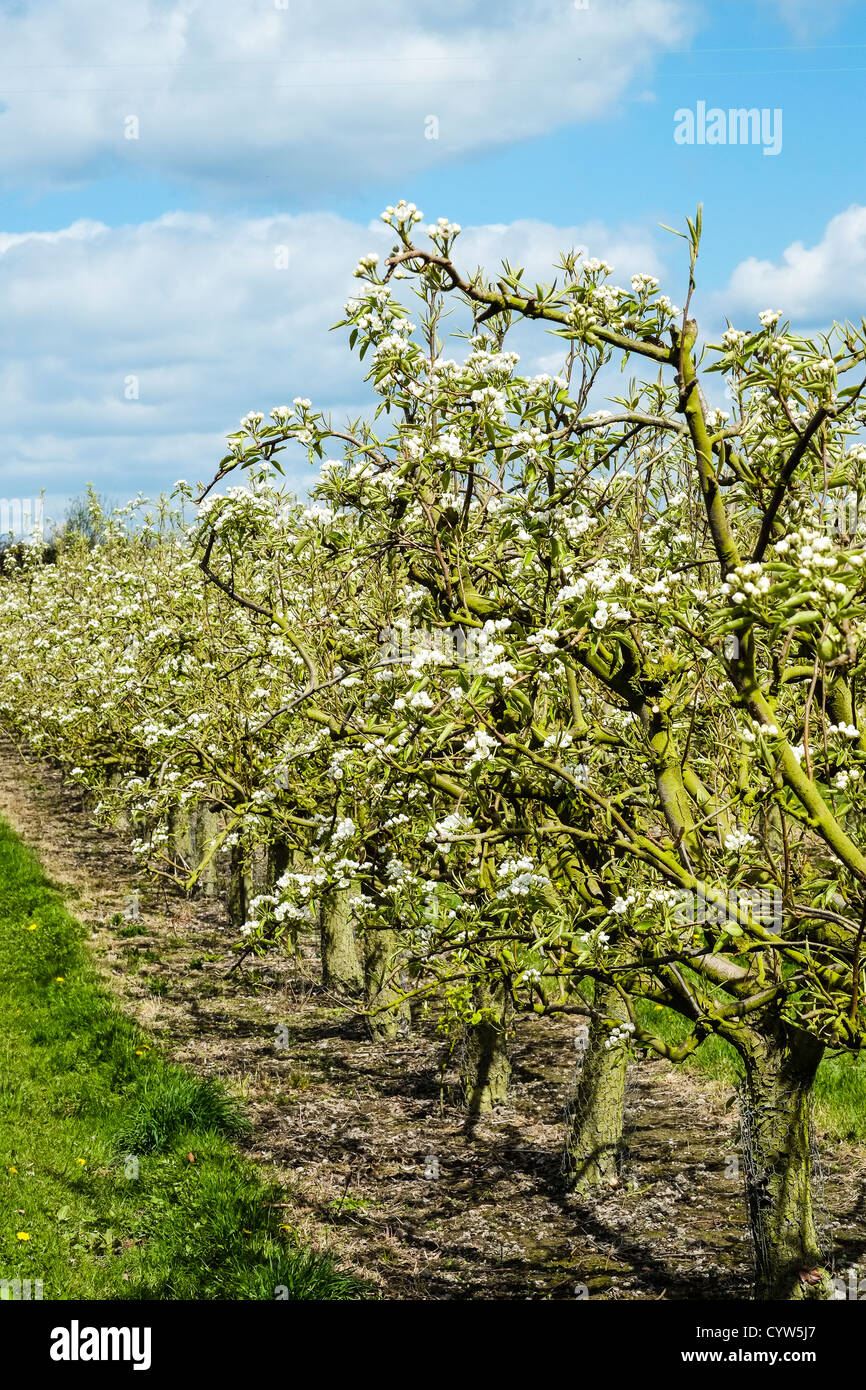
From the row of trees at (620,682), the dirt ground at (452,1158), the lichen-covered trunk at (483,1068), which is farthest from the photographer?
the lichen-covered trunk at (483,1068)

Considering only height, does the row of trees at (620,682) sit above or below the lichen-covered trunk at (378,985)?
above

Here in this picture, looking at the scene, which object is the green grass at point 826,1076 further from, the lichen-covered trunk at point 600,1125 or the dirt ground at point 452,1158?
the lichen-covered trunk at point 600,1125

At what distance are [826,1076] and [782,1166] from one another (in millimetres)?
4848

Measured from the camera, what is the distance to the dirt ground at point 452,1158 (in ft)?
27.2

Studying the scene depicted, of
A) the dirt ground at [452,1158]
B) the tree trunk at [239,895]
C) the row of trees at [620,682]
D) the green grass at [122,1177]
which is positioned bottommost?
the dirt ground at [452,1158]

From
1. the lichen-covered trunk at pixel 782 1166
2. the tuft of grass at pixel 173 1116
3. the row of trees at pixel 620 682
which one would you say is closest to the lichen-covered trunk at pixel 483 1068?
the tuft of grass at pixel 173 1116

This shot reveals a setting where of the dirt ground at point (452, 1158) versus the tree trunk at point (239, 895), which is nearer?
the dirt ground at point (452, 1158)

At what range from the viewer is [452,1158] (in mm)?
10648

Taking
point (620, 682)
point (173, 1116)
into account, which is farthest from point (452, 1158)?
point (620, 682)

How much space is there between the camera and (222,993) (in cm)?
1584

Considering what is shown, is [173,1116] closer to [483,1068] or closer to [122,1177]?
[122,1177]

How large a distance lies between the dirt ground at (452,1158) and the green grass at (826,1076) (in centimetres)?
23

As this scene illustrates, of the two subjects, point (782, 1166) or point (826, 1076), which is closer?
point (782, 1166)

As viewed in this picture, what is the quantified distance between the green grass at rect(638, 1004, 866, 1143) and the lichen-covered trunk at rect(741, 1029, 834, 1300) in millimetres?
Result: 2215
